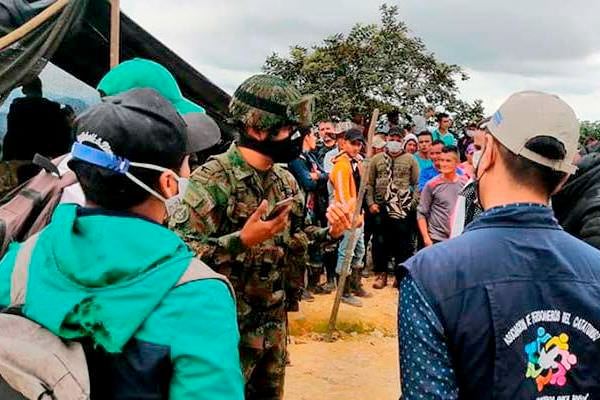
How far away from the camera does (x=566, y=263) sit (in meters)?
1.76

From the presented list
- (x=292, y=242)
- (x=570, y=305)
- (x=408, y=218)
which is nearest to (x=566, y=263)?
(x=570, y=305)

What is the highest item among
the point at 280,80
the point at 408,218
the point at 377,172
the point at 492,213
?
the point at 280,80

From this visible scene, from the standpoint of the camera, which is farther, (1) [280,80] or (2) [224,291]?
(1) [280,80]

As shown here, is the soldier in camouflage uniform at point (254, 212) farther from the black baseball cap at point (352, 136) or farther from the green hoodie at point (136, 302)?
the black baseball cap at point (352, 136)

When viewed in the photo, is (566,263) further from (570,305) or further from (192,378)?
(192,378)

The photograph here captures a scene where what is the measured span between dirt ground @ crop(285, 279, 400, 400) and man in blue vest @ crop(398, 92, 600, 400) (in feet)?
12.7

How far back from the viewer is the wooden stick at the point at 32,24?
3606mm

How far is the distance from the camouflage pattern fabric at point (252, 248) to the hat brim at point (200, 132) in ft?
2.64

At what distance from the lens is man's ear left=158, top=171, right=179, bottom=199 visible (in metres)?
1.59

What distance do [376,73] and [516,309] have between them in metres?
13.5

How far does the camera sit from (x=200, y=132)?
2.04 meters

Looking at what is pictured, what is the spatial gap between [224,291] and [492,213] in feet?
2.69

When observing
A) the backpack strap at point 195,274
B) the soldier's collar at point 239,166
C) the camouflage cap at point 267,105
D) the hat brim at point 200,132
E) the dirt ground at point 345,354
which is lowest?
the dirt ground at point 345,354

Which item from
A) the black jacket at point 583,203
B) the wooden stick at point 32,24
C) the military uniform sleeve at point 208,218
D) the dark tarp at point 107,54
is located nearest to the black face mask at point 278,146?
the military uniform sleeve at point 208,218
